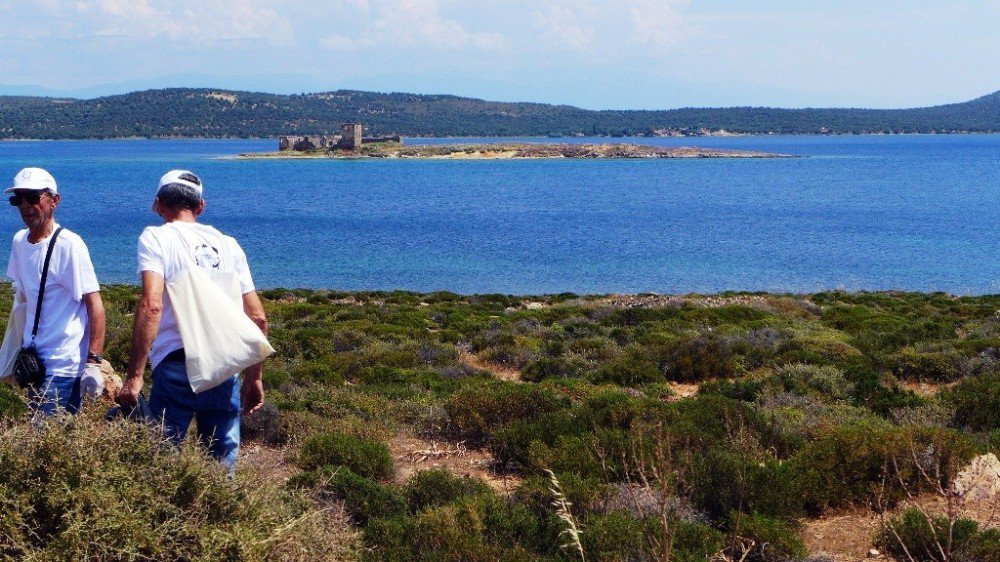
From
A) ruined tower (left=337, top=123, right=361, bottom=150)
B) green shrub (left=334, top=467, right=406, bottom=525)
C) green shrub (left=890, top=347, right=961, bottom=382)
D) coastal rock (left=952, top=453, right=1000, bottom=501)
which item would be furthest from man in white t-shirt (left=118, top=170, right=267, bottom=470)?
ruined tower (left=337, top=123, right=361, bottom=150)

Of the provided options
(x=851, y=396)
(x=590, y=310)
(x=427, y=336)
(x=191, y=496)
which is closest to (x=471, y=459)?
(x=191, y=496)

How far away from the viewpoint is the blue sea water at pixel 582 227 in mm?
37500

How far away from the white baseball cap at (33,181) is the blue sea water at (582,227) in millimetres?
29423

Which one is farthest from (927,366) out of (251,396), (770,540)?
(251,396)

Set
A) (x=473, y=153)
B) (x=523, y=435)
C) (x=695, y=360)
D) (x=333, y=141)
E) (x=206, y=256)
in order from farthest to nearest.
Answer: (x=333, y=141), (x=473, y=153), (x=695, y=360), (x=523, y=435), (x=206, y=256)

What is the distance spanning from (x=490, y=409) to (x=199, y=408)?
12.3ft

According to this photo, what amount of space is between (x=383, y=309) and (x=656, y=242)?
29133 millimetres

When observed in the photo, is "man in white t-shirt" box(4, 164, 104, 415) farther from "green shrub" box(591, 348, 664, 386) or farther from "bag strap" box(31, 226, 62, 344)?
"green shrub" box(591, 348, 664, 386)

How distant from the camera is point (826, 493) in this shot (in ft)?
19.7

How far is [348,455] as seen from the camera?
21.1 feet

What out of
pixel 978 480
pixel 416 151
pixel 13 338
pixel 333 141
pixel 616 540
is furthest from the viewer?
pixel 333 141

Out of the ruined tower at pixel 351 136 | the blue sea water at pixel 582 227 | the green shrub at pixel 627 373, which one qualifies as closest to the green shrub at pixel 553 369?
the green shrub at pixel 627 373

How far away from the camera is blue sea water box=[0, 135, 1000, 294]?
37.5m

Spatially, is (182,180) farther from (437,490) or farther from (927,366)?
(927,366)
